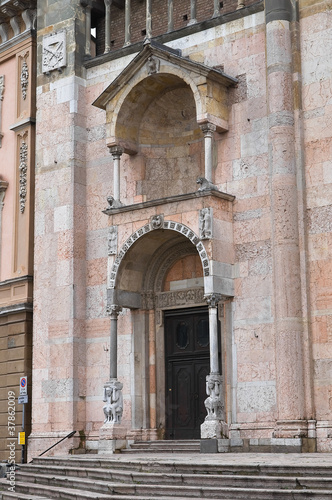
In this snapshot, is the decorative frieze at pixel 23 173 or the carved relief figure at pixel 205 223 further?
the decorative frieze at pixel 23 173

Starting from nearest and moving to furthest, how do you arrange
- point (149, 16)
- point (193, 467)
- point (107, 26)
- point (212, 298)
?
point (193, 467) < point (212, 298) < point (149, 16) < point (107, 26)

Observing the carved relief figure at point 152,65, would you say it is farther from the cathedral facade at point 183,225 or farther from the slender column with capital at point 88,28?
the slender column with capital at point 88,28

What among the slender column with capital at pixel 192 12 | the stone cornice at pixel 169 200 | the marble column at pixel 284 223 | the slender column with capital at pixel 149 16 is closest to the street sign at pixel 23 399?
the stone cornice at pixel 169 200

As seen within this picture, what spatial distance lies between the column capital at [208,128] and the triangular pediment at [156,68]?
1039 mm

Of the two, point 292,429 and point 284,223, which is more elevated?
point 284,223

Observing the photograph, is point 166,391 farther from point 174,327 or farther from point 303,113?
point 303,113

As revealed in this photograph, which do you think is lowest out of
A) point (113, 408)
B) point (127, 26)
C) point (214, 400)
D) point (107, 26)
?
point (113, 408)

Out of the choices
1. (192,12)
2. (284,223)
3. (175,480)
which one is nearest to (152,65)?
(192,12)

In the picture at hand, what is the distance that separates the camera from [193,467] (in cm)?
1523

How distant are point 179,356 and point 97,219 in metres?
4.24

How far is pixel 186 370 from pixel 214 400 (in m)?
2.64

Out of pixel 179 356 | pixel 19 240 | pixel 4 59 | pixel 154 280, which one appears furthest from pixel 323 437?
pixel 4 59

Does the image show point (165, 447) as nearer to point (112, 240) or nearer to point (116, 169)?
point (112, 240)

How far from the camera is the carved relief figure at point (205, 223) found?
19.6m
